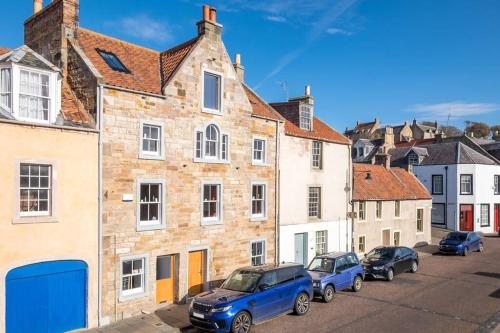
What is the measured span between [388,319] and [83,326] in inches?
457

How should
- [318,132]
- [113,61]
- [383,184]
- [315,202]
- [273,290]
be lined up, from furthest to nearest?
[383,184], [318,132], [315,202], [113,61], [273,290]

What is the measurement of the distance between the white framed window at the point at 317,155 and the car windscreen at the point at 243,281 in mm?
11305

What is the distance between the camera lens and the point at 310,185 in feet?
82.0

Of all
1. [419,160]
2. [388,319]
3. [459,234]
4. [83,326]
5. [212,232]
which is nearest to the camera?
[83,326]

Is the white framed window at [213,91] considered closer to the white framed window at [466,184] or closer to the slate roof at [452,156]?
the slate roof at [452,156]

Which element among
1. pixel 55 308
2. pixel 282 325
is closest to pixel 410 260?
pixel 282 325

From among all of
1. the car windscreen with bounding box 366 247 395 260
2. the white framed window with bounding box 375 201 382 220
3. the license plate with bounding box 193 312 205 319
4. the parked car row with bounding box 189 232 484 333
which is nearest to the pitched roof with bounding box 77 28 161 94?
the parked car row with bounding box 189 232 484 333

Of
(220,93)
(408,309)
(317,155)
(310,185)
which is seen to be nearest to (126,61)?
(220,93)

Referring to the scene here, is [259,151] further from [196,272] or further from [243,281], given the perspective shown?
[243,281]

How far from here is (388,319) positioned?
1594 centimetres

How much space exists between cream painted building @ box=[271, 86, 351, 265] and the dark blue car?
8.98 m

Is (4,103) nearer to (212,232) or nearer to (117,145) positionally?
(117,145)

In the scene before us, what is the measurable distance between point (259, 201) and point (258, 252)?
2728 millimetres

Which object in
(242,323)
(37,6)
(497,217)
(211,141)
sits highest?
(37,6)
